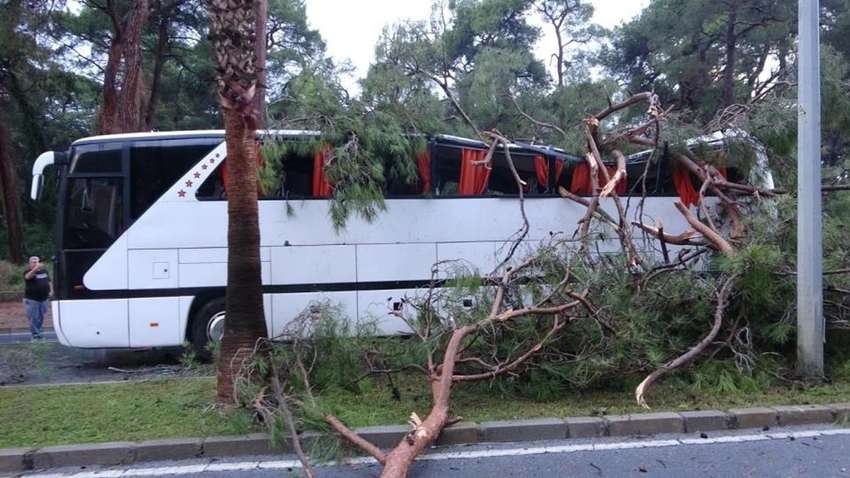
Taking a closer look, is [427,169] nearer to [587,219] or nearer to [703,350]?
[587,219]

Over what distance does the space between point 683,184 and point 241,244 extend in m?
7.33

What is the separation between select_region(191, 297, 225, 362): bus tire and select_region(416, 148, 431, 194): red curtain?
11.2ft

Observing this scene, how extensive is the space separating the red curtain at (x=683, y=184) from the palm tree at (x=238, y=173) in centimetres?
706

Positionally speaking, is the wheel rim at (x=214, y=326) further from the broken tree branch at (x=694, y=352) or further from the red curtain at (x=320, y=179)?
the broken tree branch at (x=694, y=352)

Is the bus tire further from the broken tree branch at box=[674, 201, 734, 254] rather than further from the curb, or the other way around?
the broken tree branch at box=[674, 201, 734, 254]

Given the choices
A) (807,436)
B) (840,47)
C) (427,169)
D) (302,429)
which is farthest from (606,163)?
(840,47)

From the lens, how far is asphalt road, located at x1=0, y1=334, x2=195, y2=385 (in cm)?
909

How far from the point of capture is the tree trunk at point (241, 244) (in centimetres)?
733

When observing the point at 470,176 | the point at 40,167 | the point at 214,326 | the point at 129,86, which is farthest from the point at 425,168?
A: the point at 129,86

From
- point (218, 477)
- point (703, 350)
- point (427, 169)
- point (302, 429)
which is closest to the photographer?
point (218, 477)

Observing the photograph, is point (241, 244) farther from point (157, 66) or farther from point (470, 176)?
point (157, 66)

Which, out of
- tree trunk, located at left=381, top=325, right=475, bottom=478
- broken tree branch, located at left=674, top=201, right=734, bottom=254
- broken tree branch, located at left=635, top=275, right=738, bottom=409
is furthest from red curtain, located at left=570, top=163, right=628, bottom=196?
tree trunk, located at left=381, top=325, right=475, bottom=478

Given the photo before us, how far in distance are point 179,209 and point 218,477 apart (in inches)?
206

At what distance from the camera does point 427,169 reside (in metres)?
10.8
